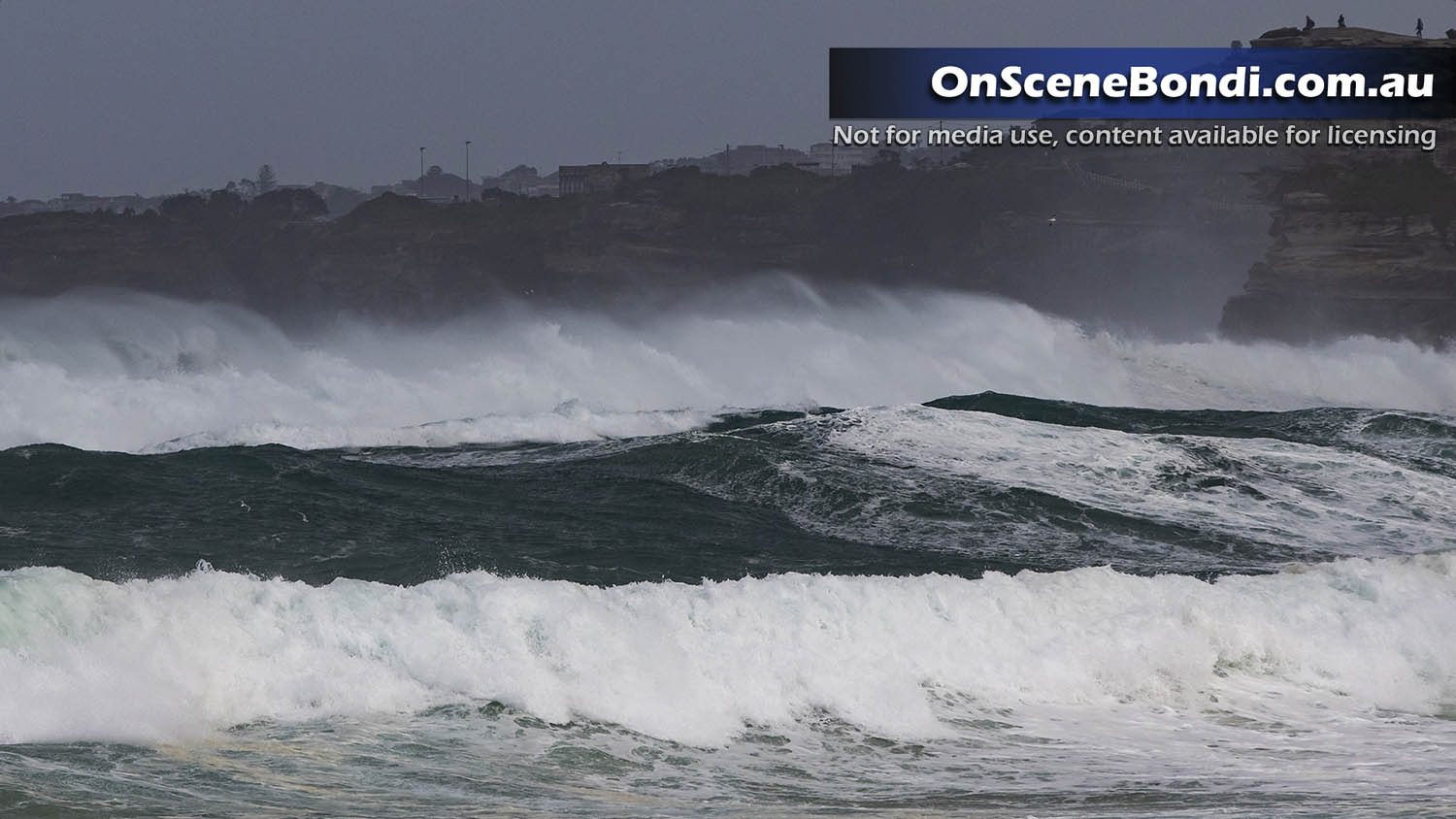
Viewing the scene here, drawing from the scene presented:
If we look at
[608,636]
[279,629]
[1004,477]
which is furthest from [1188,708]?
[1004,477]

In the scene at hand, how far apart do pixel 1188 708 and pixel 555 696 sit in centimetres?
463

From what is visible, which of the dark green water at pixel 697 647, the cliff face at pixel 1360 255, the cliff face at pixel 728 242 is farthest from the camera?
the cliff face at pixel 728 242

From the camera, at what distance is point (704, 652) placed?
10.8 meters

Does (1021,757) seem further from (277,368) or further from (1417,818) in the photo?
(277,368)

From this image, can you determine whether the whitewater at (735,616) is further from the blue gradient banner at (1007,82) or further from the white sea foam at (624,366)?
the blue gradient banner at (1007,82)

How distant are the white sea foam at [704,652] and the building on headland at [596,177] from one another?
339ft

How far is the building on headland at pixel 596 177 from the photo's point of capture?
11531 centimetres

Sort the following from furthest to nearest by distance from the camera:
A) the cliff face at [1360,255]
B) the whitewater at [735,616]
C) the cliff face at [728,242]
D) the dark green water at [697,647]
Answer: the cliff face at [728,242]
the cliff face at [1360,255]
the whitewater at [735,616]
the dark green water at [697,647]

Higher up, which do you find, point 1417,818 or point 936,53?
point 936,53

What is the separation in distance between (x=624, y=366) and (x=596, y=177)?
252ft

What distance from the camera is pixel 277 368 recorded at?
38.8 m

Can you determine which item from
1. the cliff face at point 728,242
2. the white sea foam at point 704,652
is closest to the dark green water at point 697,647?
the white sea foam at point 704,652

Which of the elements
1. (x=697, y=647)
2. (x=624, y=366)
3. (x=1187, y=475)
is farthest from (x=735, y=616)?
(x=624, y=366)

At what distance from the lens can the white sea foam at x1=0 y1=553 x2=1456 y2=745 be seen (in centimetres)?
920
